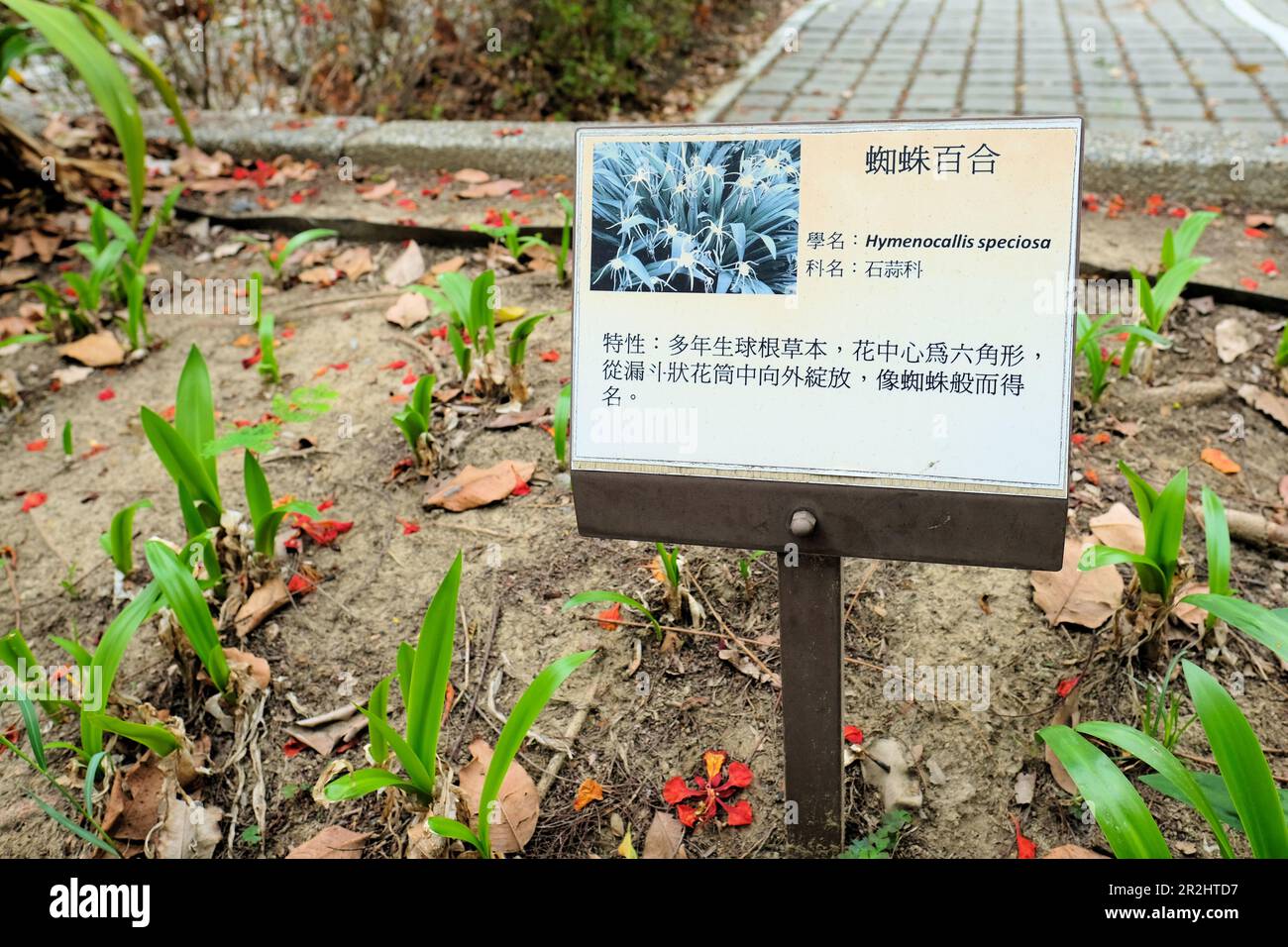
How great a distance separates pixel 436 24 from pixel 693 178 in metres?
4.02

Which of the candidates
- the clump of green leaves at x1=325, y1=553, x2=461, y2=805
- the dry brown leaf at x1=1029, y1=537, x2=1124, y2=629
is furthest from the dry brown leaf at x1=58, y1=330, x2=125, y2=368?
the dry brown leaf at x1=1029, y1=537, x2=1124, y2=629

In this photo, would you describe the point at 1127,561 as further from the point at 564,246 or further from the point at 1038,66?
the point at 1038,66

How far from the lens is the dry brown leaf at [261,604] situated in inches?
78.4

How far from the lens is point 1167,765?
127 centimetres

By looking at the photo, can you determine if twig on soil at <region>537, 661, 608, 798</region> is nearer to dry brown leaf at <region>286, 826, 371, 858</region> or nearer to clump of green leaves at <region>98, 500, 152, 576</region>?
dry brown leaf at <region>286, 826, 371, 858</region>

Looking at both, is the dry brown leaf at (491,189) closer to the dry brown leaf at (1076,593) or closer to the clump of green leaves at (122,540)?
the clump of green leaves at (122,540)

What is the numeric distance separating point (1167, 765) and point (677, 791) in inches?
29.8

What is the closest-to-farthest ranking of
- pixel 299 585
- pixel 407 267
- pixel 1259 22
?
1. pixel 299 585
2. pixel 407 267
3. pixel 1259 22

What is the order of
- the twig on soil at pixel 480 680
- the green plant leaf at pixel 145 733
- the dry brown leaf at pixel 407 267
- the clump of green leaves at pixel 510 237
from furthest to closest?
the dry brown leaf at pixel 407 267, the clump of green leaves at pixel 510 237, the twig on soil at pixel 480 680, the green plant leaf at pixel 145 733

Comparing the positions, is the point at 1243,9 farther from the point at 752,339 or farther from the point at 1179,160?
the point at 752,339

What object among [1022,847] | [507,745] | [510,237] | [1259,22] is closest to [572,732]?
[507,745]

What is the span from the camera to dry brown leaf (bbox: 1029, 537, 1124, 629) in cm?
190

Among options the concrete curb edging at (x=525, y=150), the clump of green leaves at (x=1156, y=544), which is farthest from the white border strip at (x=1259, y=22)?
the clump of green leaves at (x=1156, y=544)

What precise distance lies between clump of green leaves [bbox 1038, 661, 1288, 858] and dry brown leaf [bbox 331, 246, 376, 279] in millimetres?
2846
